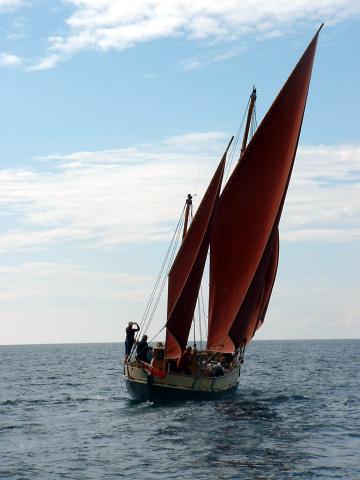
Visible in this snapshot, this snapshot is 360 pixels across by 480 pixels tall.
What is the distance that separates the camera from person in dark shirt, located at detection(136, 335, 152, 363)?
122ft

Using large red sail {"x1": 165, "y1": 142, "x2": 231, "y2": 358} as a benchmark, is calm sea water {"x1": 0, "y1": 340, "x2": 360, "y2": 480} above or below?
below

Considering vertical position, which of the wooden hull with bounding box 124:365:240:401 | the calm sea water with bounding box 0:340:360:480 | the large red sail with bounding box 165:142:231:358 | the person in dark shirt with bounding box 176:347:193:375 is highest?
the large red sail with bounding box 165:142:231:358

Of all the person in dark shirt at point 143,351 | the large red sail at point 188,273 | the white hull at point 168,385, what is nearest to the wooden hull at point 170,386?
the white hull at point 168,385

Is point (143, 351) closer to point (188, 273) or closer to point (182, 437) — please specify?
point (188, 273)

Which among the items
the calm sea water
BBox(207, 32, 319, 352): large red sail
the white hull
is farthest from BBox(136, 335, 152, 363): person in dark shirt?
BBox(207, 32, 319, 352): large red sail

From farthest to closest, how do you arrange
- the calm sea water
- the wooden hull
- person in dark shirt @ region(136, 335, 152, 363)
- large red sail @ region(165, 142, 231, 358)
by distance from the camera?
person in dark shirt @ region(136, 335, 152, 363) → large red sail @ region(165, 142, 231, 358) → the wooden hull → the calm sea water

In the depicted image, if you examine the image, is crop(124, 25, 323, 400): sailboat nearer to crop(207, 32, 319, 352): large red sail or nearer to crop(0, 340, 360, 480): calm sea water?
crop(207, 32, 319, 352): large red sail

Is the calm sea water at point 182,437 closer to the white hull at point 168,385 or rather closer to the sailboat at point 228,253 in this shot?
the white hull at point 168,385

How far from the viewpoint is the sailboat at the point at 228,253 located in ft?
115

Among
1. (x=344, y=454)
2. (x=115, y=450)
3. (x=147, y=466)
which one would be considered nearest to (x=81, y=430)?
(x=115, y=450)

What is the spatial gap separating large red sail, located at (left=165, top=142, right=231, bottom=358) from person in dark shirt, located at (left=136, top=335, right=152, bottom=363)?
71.9 inches

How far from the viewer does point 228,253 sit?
37.6m

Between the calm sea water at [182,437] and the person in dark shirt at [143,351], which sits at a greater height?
the person in dark shirt at [143,351]

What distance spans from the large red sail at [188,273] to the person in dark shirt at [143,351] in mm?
1826
